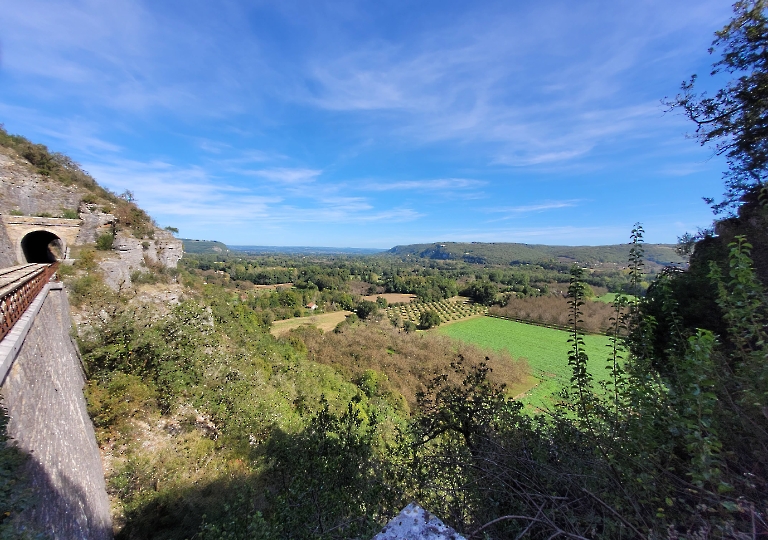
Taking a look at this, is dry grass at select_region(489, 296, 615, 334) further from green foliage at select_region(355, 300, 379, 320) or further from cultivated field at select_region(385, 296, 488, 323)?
green foliage at select_region(355, 300, 379, 320)

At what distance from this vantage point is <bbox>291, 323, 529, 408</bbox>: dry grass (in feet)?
94.8

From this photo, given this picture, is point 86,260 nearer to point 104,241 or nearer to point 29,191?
point 104,241

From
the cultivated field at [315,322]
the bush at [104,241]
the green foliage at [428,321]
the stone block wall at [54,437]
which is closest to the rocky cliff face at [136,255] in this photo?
the bush at [104,241]

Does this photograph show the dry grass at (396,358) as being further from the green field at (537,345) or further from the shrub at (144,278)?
the shrub at (144,278)

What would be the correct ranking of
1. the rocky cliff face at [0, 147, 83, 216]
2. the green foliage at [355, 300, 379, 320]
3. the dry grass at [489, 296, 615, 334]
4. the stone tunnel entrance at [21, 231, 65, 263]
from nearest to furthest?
the rocky cliff face at [0, 147, 83, 216]
the stone tunnel entrance at [21, 231, 65, 263]
the dry grass at [489, 296, 615, 334]
the green foliage at [355, 300, 379, 320]

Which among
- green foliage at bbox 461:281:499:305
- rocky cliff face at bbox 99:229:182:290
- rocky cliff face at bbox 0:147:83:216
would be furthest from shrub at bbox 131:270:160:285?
green foliage at bbox 461:281:499:305

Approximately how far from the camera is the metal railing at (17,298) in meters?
4.66

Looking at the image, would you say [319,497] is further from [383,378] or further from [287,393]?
[383,378]

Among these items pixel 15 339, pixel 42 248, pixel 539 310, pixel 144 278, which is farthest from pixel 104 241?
pixel 539 310

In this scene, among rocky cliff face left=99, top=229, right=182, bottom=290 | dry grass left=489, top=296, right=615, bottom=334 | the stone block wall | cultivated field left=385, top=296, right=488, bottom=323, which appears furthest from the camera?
cultivated field left=385, top=296, right=488, bottom=323

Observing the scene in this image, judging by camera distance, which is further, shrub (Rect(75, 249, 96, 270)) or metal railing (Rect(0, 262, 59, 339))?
shrub (Rect(75, 249, 96, 270))

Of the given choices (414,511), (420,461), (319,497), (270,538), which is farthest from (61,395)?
(414,511)

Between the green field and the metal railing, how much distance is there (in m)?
33.7

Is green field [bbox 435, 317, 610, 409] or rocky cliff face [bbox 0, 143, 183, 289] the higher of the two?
rocky cliff face [bbox 0, 143, 183, 289]
